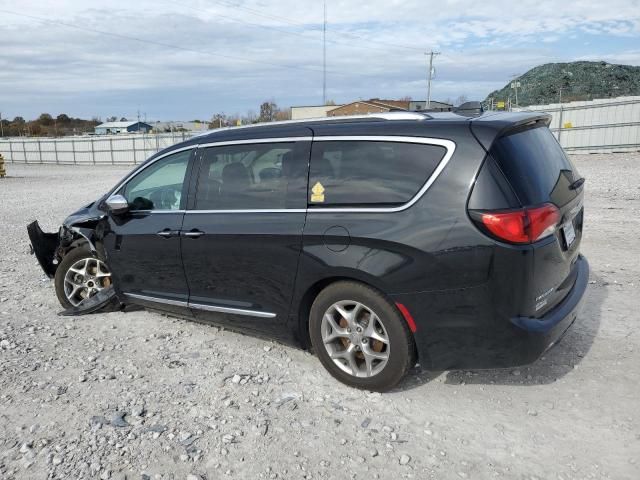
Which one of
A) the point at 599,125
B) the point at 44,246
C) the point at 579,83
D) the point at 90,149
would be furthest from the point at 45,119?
the point at 44,246

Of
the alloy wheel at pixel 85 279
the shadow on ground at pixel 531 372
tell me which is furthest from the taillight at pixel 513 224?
the alloy wheel at pixel 85 279

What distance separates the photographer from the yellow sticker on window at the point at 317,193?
3541 millimetres

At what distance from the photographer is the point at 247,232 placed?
3.82 m

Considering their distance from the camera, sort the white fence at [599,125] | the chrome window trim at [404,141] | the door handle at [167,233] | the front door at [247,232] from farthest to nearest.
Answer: the white fence at [599,125]
the door handle at [167,233]
the front door at [247,232]
the chrome window trim at [404,141]

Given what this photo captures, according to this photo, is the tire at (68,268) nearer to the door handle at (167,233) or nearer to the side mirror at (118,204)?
the side mirror at (118,204)

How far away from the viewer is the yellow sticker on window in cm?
354

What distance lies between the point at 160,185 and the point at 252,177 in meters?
1.10

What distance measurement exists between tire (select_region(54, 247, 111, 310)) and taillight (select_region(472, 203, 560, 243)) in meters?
3.92

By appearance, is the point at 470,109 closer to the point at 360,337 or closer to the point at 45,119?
the point at 360,337

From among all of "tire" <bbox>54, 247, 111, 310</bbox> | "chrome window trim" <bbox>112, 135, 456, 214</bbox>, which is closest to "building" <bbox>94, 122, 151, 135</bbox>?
"tire" <bbox>54, 247, 111, 310</bbox>

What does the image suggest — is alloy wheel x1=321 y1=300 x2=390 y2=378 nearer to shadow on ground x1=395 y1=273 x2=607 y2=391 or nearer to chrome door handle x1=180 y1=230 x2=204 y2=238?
shadow on ground x1=395 y1=273 x2=607 y2=391

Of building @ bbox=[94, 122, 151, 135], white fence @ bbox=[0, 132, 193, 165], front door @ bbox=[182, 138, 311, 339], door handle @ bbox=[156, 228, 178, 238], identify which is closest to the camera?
front door @ bbox=[182, 138, 311, 339]


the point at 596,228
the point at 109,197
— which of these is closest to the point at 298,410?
the point at 109,197

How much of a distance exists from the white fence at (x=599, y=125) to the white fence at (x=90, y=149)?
862 inches
